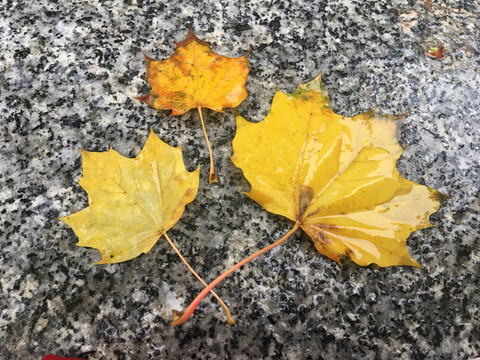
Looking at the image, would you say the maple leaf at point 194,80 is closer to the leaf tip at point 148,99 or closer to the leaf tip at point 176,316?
the leaf tip at point 148,99

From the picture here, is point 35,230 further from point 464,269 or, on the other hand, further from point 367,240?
point 464,269

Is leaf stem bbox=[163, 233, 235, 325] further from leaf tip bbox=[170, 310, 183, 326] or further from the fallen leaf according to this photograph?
the fallen leaf

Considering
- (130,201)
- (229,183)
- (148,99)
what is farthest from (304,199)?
(148,99)

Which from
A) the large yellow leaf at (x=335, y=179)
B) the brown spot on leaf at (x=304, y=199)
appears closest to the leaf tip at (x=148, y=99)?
the large yellow leaf at (x=335, y=179)

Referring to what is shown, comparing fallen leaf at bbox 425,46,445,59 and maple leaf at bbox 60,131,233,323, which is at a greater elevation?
fallen leaf at bbox 425,46,445,59

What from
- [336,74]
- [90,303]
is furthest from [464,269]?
[90,303]

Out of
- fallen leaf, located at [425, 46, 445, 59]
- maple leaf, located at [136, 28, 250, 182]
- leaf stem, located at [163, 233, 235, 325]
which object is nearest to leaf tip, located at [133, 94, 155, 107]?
maple leaf, located at [136, 28, 250, 182]

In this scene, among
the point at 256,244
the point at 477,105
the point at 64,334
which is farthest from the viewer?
the point at 477,105
